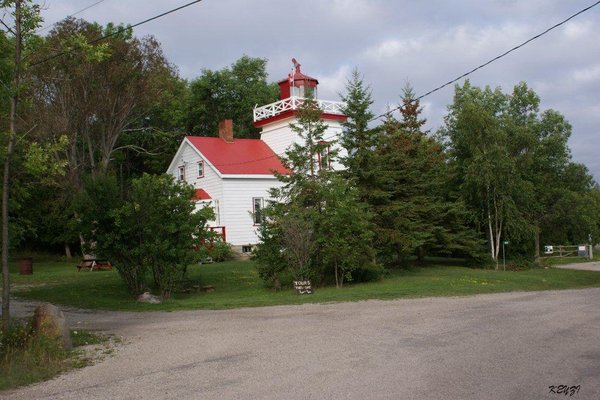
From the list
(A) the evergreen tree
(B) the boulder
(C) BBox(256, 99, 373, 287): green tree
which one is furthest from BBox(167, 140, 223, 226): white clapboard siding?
(B) the boulder

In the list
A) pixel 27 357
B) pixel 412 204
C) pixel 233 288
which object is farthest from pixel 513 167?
pixel 27 357

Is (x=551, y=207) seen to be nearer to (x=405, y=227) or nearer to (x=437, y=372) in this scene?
(x=405, y=227)

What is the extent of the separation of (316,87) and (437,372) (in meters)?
36.3

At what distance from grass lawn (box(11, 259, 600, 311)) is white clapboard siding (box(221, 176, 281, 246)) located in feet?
A: 21.6

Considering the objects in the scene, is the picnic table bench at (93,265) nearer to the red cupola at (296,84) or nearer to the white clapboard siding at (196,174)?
the white clapboard siding at (196,174)

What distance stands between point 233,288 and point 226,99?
1284 inches

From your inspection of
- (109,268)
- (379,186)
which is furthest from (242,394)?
(109,268)

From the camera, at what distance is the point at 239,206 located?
37156 mm

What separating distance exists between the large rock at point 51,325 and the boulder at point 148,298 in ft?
28.7

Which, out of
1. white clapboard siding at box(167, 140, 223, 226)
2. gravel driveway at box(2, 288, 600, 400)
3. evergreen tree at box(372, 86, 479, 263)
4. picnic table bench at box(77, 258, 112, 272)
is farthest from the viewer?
white clapboard siding at box(167, 140, 223, 226)

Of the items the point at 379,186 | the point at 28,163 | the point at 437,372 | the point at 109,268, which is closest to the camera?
the point at 437,372

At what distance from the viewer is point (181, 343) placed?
37.8 ft

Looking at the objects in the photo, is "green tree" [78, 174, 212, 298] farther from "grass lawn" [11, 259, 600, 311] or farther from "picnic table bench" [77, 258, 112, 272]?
"picnic table bench" [77, 258, 112, 272]

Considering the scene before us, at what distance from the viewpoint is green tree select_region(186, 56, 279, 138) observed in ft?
174
